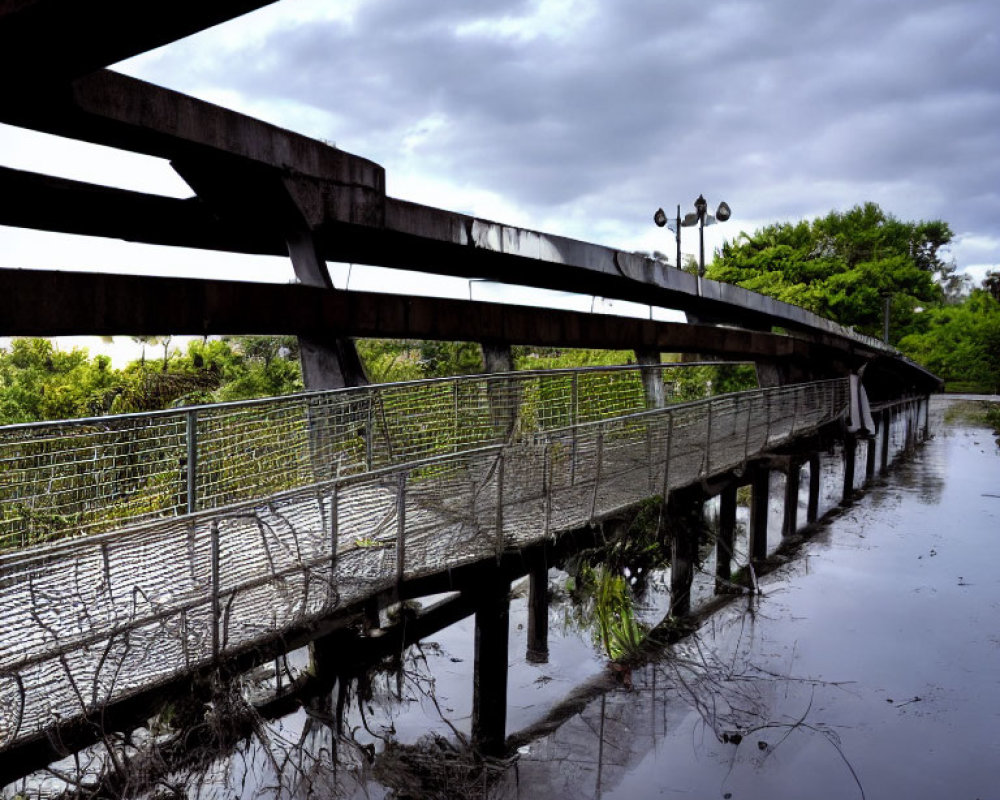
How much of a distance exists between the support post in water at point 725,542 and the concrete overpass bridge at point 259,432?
7.18 feet

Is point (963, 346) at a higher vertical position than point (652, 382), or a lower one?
higher

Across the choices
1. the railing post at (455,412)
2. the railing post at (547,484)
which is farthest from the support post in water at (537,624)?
the railing post at (547,484)

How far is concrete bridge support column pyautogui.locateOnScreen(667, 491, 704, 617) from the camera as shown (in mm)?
9938

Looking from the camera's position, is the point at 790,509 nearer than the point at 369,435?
No

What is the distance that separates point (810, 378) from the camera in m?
19.3

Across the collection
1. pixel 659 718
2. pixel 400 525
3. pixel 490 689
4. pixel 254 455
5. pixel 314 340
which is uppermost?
pixel 314 340

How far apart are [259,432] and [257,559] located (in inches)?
66.9

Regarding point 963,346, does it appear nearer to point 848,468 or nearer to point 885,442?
point 885,442

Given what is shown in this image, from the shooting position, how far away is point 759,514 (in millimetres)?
14023

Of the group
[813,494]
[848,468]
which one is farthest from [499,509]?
[848,468]

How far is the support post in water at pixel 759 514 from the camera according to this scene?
45.0 ft

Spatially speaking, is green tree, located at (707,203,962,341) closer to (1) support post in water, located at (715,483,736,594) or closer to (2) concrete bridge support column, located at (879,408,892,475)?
(2) concrete bridge support column, located at (879,408,892,475)

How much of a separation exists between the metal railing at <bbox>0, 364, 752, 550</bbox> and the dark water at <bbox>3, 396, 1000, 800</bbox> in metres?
1.38

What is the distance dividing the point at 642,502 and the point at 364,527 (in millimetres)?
3864
